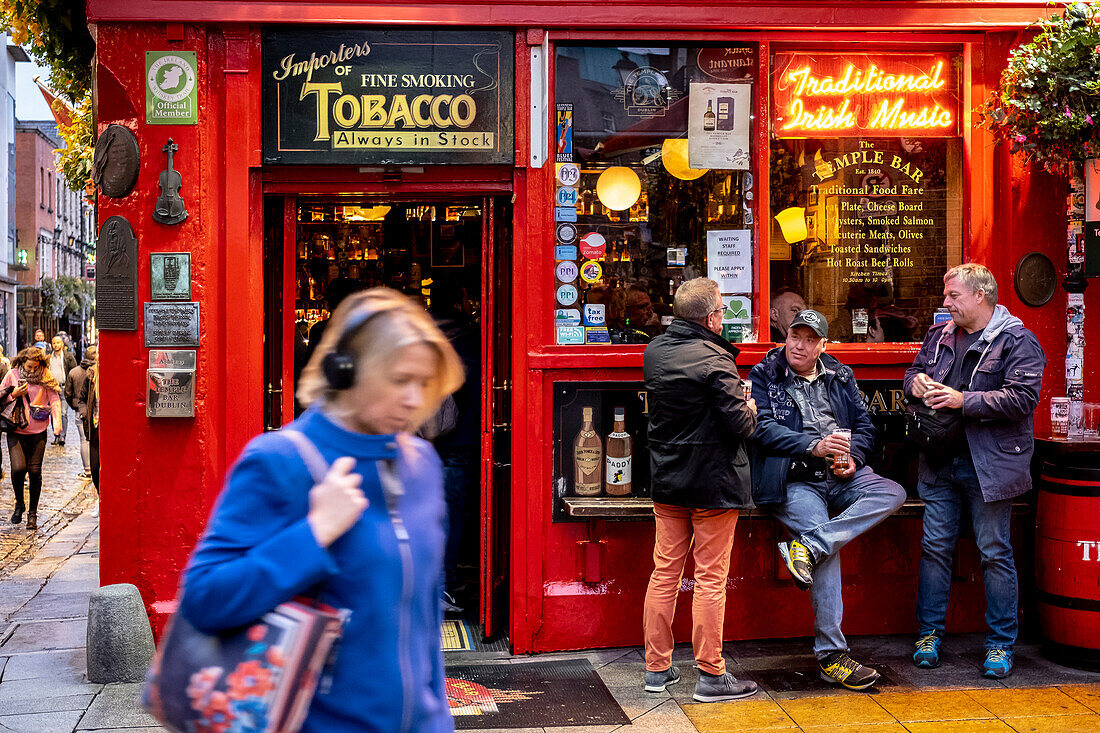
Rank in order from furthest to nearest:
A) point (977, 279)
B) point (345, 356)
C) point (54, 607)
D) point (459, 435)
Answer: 1. point (54, 607)
2. point (459, 435)
3. point (977, 279)
4. point (345, 356)

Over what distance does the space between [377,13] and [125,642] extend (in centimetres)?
363

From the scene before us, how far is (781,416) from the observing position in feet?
18.2

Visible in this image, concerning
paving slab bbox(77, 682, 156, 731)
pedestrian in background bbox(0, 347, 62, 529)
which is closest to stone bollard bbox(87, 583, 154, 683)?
paving slab bbox(77, 682, 156, 731)

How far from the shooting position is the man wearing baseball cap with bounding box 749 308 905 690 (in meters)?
5.31

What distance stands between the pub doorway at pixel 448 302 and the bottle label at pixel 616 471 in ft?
2.13

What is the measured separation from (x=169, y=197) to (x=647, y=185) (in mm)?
2710

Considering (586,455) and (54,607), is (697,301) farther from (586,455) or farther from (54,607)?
(54,607)

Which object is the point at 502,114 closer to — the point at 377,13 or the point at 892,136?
the point at 377,13

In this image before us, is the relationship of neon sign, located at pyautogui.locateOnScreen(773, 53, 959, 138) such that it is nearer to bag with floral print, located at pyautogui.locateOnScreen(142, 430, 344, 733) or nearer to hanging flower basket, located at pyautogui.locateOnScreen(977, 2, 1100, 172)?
hanging flower basket, located at pyautogui.locateOnScreen(977, 2, 1100, 172)

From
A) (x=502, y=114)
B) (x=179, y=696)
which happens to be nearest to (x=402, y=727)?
(x=179, y=696)

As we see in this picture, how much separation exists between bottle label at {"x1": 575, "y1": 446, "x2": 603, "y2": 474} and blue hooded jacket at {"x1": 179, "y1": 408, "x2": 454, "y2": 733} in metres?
3.86

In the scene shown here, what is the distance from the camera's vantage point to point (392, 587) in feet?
6.66

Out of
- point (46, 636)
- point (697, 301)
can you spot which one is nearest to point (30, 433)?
point (46, 636)

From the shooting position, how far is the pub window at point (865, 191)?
6.24 metres
